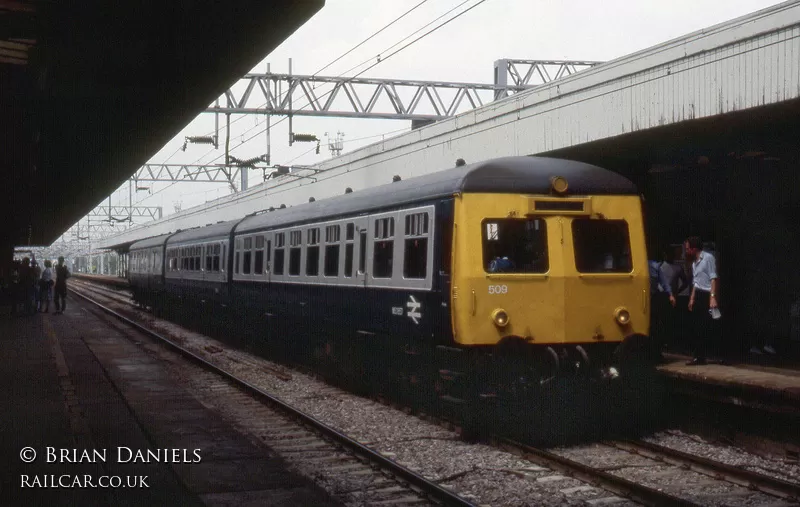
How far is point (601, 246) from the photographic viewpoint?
10266 mm

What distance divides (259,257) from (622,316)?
1019 cm

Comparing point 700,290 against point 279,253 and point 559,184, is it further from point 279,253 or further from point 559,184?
point 279,253

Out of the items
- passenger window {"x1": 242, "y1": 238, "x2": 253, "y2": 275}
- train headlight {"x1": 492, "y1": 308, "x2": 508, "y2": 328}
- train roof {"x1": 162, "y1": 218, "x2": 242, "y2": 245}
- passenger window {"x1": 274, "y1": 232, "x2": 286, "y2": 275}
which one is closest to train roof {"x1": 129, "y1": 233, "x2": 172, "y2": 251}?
train roof {"x1": 162, "y1": 218, "x2": 242, "y2": 245}

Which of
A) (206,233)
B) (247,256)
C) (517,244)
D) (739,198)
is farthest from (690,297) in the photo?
(206,233)

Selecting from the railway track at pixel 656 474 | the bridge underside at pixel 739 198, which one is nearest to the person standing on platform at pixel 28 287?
the bridge underside at pixel 739 198

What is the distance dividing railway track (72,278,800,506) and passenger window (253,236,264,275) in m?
9.95

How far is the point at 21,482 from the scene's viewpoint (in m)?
7.51

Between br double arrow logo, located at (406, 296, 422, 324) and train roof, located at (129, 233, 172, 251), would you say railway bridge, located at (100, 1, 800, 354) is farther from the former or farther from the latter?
train roof, located at (129, 233, 172, 251)

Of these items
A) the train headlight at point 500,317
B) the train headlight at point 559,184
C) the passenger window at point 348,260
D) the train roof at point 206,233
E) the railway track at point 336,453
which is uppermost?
the train roof at point 206,233

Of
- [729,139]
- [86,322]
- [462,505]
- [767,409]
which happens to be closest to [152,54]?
[462,505]

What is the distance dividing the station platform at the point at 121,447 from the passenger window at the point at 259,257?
361 centimetres

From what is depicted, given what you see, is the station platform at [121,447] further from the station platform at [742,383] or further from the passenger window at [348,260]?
the station platform at [742,383]

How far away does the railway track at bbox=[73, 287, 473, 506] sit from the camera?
7.57 meters

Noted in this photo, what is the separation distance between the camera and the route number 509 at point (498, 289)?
968 cm
